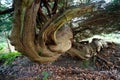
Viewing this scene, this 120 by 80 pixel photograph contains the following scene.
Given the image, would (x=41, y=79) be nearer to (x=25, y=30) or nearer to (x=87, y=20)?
(x=25, y=30)

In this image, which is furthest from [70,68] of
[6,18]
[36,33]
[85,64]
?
[6,18]

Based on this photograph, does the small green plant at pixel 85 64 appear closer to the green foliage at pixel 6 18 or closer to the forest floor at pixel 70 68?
the forest floor at pixel 70 68

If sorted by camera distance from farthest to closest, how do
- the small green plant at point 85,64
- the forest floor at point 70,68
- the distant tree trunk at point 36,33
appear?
the small green plant at point 85,64, the forest floor at point 70,68, the distant tree trunk at point 36,33

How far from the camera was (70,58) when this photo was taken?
7094 millimetres

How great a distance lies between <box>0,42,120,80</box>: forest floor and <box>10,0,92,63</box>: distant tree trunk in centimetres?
65

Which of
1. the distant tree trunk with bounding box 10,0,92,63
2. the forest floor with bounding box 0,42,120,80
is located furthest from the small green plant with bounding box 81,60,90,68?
the distant tree trunk with bounding box 10,0,92,63

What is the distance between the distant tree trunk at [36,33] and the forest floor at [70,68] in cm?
65

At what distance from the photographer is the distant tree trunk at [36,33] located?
4.02 meters

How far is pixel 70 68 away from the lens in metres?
6.32

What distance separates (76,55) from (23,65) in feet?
6.28

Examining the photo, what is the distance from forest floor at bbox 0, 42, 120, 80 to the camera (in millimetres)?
5604

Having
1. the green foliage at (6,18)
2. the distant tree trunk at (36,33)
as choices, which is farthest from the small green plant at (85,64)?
the green foliage at (6,18)

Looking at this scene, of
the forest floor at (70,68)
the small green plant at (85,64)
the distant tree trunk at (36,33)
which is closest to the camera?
the distant tree trunk at (36,33)

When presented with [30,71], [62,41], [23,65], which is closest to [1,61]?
[23,65]
